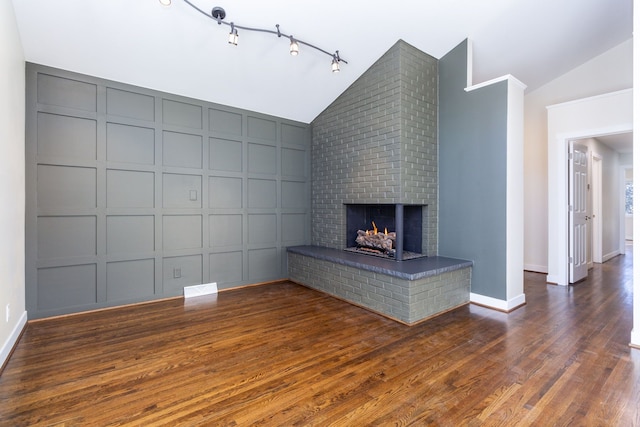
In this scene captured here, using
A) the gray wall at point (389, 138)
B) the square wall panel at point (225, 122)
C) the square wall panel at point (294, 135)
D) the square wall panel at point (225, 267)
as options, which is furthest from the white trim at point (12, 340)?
the square wall panel at point (294, 135)

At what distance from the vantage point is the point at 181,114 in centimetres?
386

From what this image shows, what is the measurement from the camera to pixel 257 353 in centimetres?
243

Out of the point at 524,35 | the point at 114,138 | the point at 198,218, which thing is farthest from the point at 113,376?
the point at 524,35

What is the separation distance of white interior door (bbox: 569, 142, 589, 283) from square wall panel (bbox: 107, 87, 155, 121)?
18.6 ft

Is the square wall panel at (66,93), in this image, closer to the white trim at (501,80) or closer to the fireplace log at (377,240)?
the fireplace log at (377,240)

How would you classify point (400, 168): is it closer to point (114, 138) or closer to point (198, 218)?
point (198, 218)

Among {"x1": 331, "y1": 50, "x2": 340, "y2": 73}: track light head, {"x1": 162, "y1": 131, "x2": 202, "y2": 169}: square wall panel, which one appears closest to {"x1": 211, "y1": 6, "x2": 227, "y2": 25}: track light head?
{"x1": 331, "y1": 50, "x2": 340, "y2": 73}: track light head

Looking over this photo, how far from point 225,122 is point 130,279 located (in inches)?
89.1

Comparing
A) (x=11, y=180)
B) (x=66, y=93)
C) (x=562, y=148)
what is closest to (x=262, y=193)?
(x=66, y=93)

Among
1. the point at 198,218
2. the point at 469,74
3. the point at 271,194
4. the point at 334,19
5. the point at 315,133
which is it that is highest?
the point at 334,19

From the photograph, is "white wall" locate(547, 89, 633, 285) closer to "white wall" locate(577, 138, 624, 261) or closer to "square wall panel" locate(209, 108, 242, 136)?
"white wall" locate(577, 138, 624, 261)

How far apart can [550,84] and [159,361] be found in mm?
6335

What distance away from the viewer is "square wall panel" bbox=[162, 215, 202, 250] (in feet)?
12.4

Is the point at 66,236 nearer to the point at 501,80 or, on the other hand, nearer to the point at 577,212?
the point at 501,80
